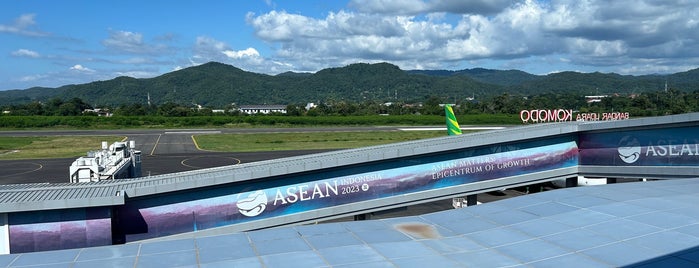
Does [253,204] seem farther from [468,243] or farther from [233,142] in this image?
[233,142]

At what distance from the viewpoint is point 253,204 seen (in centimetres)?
2195

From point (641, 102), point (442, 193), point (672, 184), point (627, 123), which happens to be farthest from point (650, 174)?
point (641, 102)

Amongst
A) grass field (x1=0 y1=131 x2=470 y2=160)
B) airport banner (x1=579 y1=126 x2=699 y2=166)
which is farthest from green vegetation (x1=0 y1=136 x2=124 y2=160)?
airport banner (x1=579 y1=126 x2=699 y2=166)

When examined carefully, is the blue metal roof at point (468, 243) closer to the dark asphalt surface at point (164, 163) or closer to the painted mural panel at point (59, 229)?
the painted mural panel at point (59, 229)

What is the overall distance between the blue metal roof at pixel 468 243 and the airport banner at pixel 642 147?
10.3 meters

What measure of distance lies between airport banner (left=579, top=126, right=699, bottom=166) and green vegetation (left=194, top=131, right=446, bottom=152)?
57.1m

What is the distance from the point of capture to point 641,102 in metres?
164

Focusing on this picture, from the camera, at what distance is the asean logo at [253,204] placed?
2170cm

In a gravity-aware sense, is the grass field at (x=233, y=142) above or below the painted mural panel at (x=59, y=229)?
below

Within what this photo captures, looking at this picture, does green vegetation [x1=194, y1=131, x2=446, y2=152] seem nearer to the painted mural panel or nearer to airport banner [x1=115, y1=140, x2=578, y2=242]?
airport banner [x1=115, y1=140, x2=578, y2=242]

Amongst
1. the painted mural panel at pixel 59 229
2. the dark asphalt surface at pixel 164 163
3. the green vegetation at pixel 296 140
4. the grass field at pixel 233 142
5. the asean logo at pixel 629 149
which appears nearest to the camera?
the painted mural panel at pixel 59 229

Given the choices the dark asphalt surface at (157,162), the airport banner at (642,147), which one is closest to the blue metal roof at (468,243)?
the airport banner at (642,147)

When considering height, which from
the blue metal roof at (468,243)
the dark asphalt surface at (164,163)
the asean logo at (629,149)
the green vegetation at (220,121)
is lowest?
the dark asphalt surface at (164,163)

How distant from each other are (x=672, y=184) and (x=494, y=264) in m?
13.3
